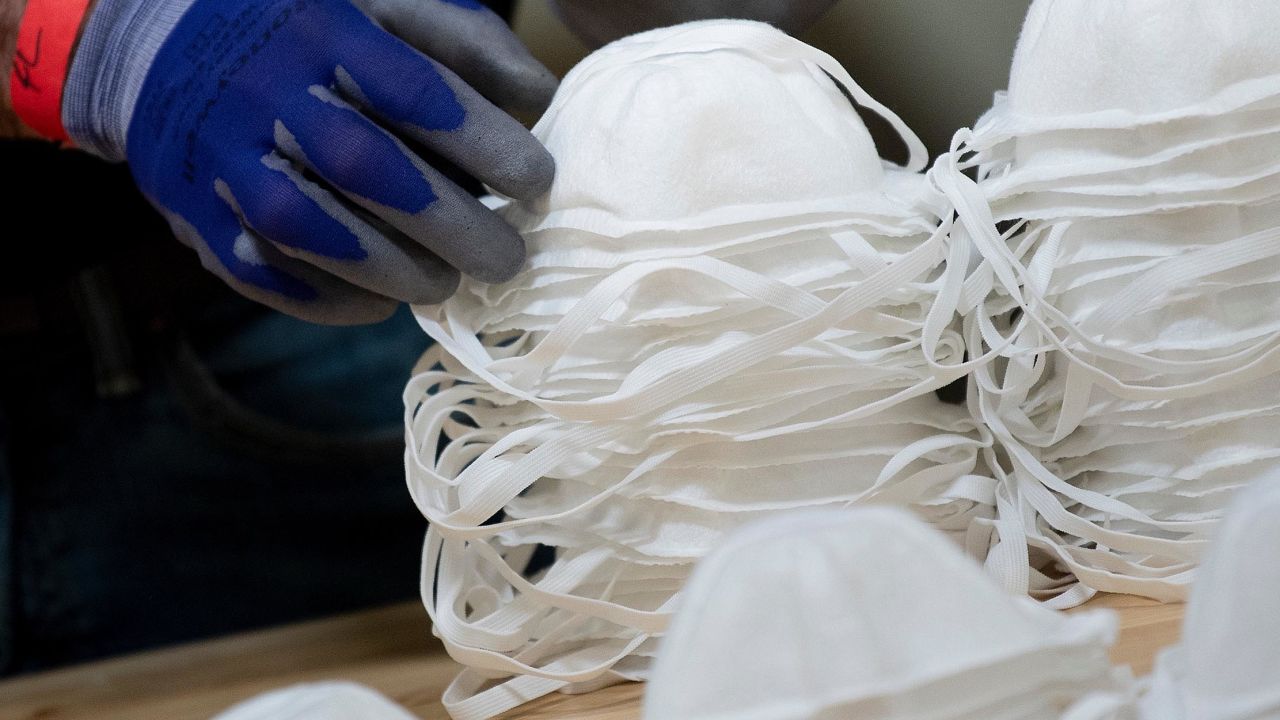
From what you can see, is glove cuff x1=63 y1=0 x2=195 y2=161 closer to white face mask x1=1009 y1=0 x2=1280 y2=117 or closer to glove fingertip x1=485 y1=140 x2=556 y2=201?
glove fingertip x1=485 y1=140 x2=556 y2=201

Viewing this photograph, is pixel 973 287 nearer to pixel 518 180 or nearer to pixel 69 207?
pixel 518 180

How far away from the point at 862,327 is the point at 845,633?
19cm

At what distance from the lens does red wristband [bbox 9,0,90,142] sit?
60 centimetres

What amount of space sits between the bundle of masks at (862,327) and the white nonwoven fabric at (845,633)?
0.16 meters

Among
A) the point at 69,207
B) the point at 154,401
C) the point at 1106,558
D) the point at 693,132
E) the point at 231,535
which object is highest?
the point at 693,132

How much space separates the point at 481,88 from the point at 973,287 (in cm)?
29

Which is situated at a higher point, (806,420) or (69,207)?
(806,420)

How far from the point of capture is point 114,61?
0.59 metres

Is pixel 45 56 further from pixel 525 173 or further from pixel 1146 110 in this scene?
pixel 1146 110

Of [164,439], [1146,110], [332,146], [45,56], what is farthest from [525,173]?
[164,439]

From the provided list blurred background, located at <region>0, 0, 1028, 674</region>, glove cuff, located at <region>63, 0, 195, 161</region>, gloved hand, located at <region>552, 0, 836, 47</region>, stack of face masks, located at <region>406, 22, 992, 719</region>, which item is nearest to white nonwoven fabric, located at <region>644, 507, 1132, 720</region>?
stack of face masks, located at <region>406, 22, 992, 719</region>

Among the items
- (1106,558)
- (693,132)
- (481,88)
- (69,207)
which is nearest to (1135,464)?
(1106,558)

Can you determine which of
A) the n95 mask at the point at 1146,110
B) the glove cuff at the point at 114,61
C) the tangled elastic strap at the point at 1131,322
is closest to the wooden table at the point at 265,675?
the tangled elastic strap at the point at 1131,322

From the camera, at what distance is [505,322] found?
46cm
